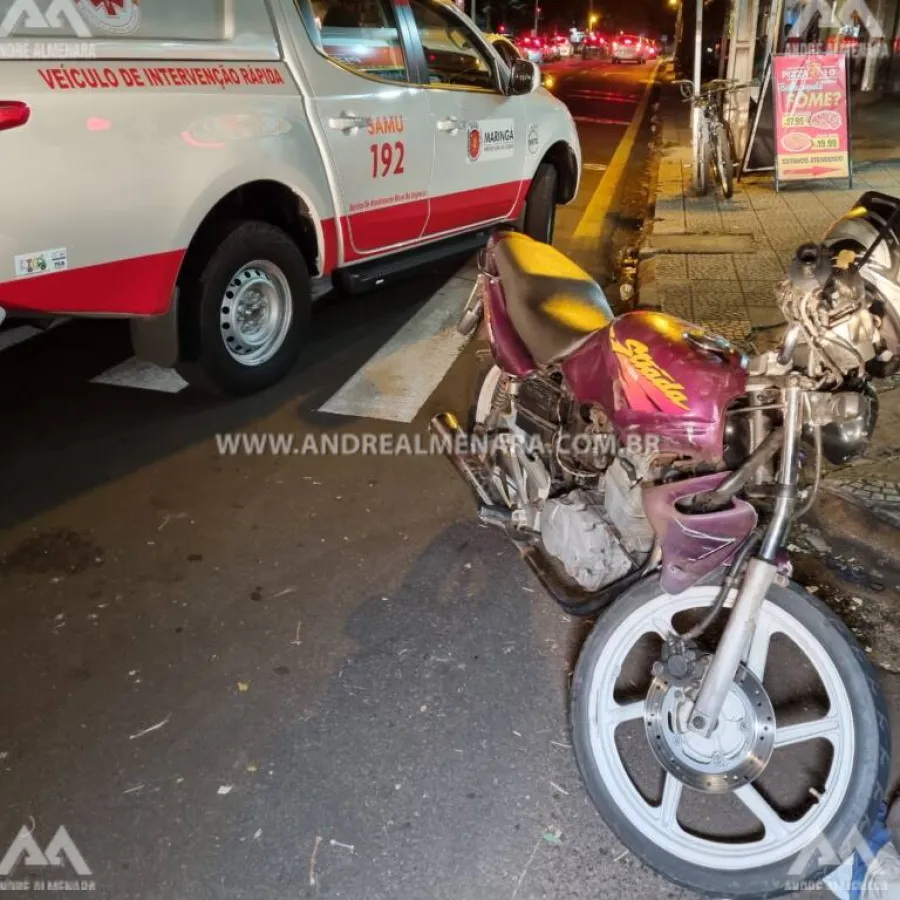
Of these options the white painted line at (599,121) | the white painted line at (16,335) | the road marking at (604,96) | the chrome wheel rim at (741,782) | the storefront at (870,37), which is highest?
the storefront at (870,37)

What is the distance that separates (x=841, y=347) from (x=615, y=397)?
0.68 meters

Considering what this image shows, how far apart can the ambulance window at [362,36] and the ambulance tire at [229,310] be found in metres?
1.19

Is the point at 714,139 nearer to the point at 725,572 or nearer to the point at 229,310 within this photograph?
the point at 229,310

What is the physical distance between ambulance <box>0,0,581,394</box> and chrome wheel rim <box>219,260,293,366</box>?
0.01m

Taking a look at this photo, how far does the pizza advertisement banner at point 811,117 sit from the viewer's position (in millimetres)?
9555

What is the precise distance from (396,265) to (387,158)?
735mm

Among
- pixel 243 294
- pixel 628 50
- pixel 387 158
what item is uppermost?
pixel 628 50

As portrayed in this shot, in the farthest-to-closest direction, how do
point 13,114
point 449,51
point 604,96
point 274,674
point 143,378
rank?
1. point 604,96
2. point 449,51
3. point 143,378
4. point 13,114
5. point 274,674

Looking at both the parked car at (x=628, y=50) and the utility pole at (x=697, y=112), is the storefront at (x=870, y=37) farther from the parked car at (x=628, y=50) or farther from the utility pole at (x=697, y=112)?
the parked car at (x=628, y=50)

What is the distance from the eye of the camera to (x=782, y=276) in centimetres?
693

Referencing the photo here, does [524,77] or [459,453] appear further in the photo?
[524,77]

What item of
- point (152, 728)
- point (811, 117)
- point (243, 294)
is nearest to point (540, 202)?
point (243, 294)

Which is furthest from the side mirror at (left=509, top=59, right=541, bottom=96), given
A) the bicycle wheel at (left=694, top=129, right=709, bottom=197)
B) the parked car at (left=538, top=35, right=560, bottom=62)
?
the parked car at (left=538, top=35, right=560, bottom=62)
